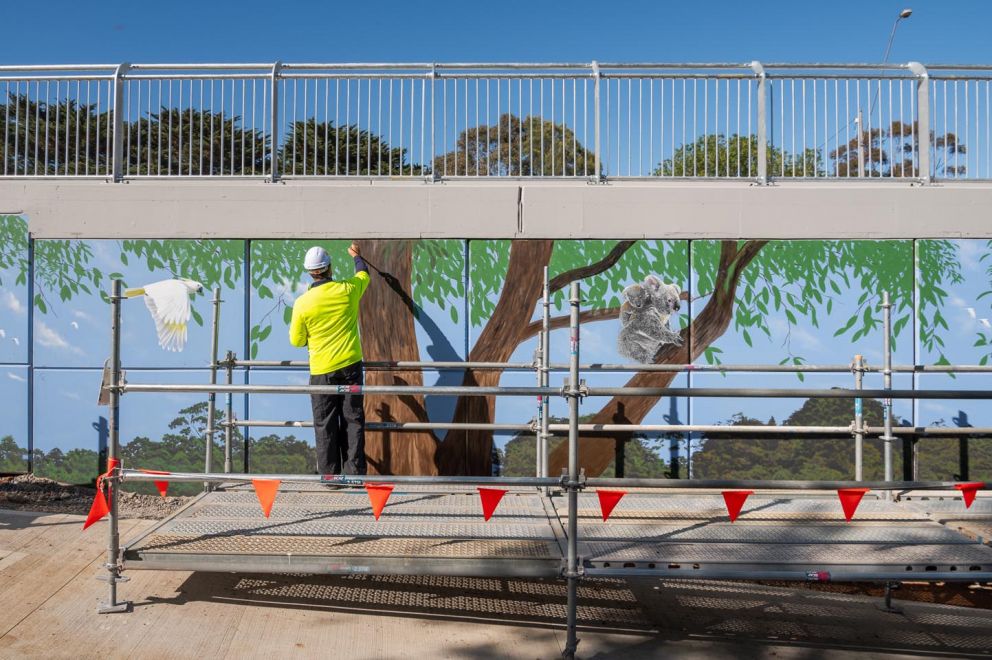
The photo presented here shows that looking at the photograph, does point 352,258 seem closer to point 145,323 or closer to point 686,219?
point 145,323

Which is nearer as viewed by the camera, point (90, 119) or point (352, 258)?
point (352, 258)

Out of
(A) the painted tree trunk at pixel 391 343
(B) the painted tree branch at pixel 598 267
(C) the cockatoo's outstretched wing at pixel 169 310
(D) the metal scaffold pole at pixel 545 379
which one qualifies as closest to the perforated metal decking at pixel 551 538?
(D) the metal scaffold pole at pixel 545 379

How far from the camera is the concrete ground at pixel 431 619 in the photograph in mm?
4984

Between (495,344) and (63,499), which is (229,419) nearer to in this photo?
(63,499)

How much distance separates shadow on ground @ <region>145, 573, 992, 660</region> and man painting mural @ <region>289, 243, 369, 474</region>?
3.67 feet

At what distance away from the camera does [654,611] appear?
5.73 m

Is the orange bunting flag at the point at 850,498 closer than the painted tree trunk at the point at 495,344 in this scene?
Yes

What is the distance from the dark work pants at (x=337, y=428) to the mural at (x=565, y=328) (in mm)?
1279

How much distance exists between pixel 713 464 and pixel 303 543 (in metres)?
4.32

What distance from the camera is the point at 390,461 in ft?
27.5

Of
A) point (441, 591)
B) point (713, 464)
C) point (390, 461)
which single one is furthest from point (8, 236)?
point (713, 464)

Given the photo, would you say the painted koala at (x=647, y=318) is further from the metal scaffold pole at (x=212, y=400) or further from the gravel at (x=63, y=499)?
the gravel at (x=63, y=499)

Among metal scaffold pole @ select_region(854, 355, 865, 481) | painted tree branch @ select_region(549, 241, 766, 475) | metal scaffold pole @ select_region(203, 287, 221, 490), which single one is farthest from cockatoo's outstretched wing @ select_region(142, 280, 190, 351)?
metal scaffold pole @ select_region(854, 355, 865, 481)

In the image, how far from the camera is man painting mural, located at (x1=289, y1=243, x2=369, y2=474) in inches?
272
